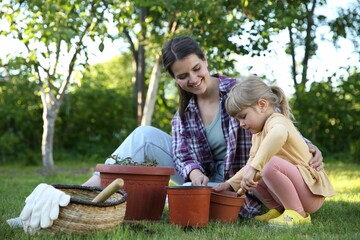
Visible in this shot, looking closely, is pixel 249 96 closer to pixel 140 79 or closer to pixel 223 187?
pixel 223 187

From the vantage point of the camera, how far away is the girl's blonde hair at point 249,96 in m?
2.93

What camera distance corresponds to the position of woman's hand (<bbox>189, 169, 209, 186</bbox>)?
3125 mm

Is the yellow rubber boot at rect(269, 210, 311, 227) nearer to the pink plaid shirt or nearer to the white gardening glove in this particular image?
the pink plaid shirt

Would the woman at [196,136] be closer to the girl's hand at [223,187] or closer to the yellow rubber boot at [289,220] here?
the girl's hand at [223,187]

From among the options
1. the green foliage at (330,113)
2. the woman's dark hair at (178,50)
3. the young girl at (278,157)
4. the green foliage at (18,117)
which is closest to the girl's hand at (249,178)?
the young girl at (278,157)

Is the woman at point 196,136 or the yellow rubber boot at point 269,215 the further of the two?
the woman at point 196,136

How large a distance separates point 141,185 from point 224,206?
16.7 inches

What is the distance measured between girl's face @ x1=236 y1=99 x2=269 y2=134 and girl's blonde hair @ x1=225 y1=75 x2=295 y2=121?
0.08 ft

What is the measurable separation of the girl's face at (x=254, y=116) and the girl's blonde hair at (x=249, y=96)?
0.08ft

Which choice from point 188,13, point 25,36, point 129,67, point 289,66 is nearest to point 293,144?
point 188,13

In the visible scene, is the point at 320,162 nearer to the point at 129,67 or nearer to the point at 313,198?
the point at 313,198

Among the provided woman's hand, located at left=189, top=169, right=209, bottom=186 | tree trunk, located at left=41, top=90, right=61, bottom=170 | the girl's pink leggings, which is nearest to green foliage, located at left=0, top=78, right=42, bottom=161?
tree trunk, located at left=41, top=90, right=61, bottom=170

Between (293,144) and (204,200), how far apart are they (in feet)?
1.99

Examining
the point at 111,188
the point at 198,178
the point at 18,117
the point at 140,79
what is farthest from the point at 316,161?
the point at 18,117
